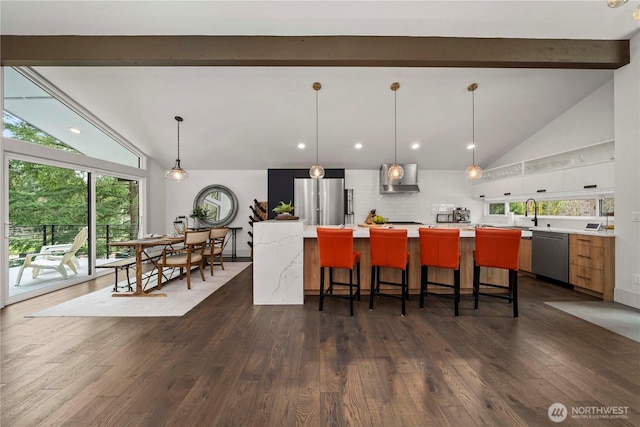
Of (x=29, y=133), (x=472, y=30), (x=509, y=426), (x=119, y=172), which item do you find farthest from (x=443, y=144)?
(x=29, y=133)

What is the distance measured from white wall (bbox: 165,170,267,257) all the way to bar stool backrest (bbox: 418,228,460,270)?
5.05 m

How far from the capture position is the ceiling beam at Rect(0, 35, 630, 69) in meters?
3.21

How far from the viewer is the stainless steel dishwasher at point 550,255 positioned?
13.7ft

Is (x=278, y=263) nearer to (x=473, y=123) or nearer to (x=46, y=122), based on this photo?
(x=46, y=122)

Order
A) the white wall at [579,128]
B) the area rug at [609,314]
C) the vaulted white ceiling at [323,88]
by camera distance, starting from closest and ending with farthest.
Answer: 1. the area rug at [609,314]
2. the vaulted white ceiling at [323,88]
3. the white wall at [579,128]

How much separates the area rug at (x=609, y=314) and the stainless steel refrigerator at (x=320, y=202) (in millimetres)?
4271

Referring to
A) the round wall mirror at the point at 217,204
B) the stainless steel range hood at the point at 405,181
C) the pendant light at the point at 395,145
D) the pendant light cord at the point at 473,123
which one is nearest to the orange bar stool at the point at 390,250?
the pendant light at the point at 395,145

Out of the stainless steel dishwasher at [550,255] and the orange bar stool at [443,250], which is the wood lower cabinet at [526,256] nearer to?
the stainless steel dishwasher at [550,255]

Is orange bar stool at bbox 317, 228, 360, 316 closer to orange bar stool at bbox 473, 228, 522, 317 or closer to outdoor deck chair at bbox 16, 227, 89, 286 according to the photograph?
orange bar stool at bbox 473, 228, 522, 317

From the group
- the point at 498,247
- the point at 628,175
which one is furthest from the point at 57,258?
the point at 628,175

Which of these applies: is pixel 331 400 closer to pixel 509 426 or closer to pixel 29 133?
pixel 509 426

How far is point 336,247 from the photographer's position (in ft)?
10.4

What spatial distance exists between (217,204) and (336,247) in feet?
16.9

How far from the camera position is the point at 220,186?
7266mm
